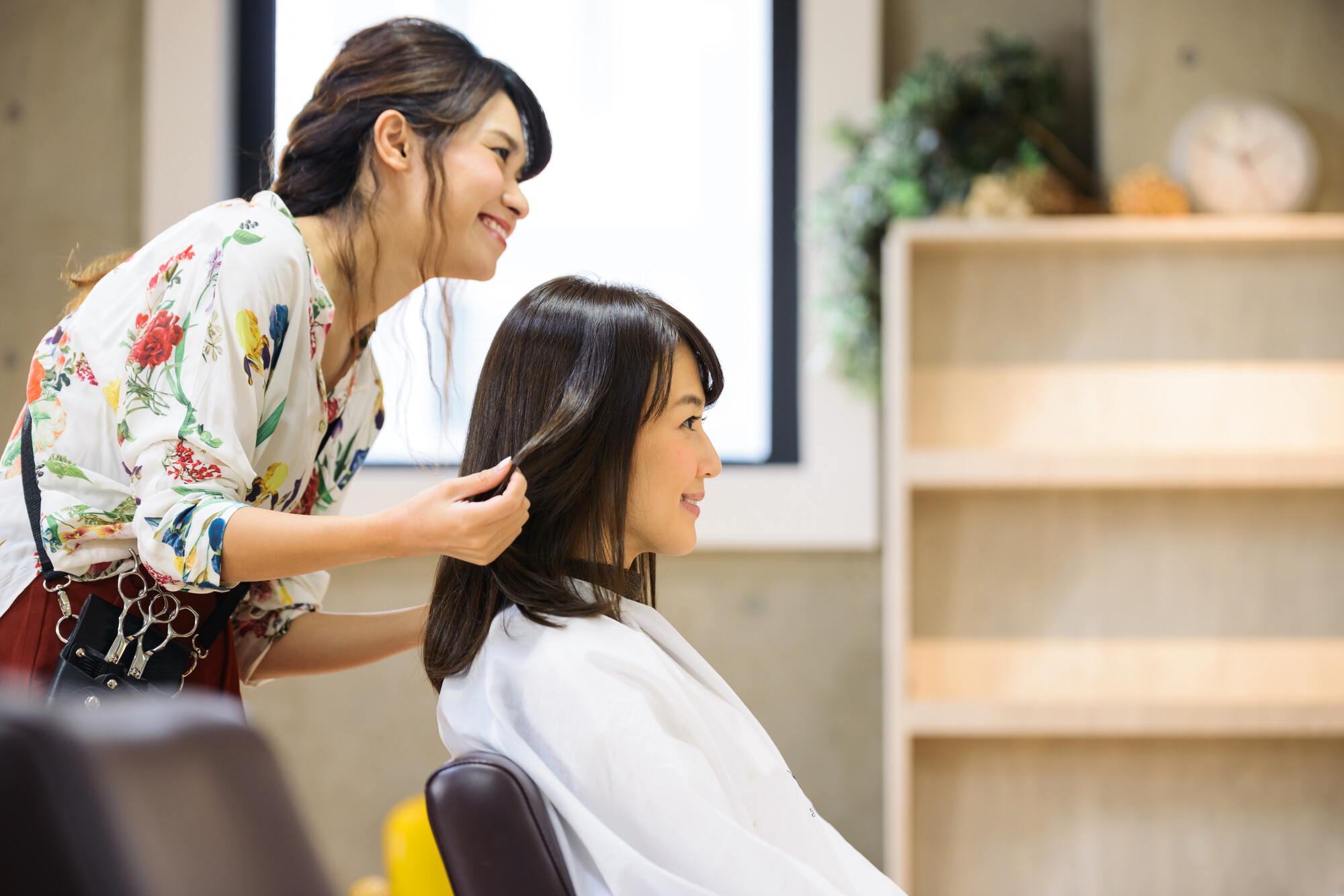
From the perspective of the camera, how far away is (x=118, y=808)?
0.29m

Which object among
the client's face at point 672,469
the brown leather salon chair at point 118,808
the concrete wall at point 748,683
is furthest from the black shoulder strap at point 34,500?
the concrete wall at point 748,683

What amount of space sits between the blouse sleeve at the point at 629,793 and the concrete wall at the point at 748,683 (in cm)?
157

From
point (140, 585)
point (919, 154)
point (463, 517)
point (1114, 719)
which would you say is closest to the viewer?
point (463, 517)

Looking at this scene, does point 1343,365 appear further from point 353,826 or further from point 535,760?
point 353,826

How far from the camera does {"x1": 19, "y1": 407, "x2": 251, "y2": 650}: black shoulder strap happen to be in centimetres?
105

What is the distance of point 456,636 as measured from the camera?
109cm

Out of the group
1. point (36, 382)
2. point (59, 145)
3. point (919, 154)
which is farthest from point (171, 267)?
point (59, 145)

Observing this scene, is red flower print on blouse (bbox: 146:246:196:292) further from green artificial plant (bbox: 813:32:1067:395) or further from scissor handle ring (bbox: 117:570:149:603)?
green artificial plant (bbox: 813:32:1067:395)

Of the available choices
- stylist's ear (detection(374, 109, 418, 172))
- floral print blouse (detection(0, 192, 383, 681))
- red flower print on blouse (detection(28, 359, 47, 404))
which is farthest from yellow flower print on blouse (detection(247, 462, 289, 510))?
stylist's ear (detection(374, 109, 418, 172))

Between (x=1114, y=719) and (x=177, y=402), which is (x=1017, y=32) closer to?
(x=1114, y=719)

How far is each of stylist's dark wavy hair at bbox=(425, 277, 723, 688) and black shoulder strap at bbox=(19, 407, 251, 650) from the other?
0.23m

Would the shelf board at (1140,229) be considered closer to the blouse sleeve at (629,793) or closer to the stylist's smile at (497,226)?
the stylist's smile at (497,226)

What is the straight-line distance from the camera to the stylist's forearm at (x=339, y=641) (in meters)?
1.31

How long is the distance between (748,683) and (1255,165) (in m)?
1.61
